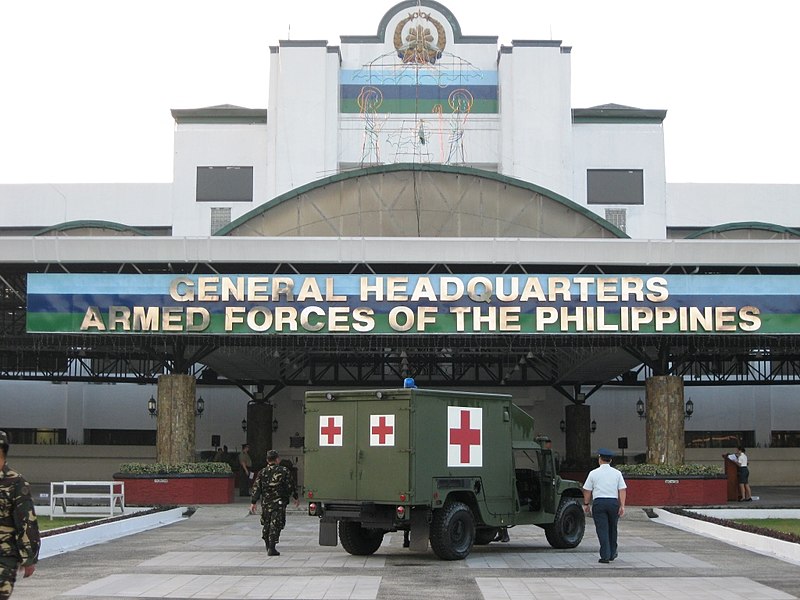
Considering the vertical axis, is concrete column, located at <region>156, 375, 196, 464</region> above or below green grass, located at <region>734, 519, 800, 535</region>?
above

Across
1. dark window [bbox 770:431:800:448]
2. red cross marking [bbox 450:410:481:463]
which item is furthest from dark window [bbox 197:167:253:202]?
red cross marking [bbox 450:410:481:463]

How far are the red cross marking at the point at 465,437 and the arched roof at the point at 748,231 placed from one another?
26.0 meters

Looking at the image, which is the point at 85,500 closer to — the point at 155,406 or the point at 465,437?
the point at 465,437

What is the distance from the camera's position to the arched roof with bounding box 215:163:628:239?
32156mm

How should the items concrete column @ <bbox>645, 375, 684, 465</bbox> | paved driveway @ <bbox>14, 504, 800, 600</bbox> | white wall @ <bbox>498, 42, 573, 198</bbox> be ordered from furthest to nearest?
white wall @ <bbox>498, 42, 573, 198</bbox> → concrete column @ <bbox>645, 375, 684, 465</bbox> → paved driveway @ <bbox>14, 504, 800, 600</bbox>

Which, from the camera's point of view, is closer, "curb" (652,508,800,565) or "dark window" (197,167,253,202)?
"curb" (652,508,800,565)

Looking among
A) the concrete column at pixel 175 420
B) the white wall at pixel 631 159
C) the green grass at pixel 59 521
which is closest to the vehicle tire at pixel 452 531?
the green grass at pixel 59 521

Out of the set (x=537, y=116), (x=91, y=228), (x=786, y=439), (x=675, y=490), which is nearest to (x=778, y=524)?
(x=675, y=490)

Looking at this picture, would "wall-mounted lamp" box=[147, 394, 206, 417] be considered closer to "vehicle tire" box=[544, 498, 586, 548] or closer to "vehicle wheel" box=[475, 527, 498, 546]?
"vehicle wheel" box=[475, 527, 498, 546]

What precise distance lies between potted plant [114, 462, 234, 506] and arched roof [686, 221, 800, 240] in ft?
68.9

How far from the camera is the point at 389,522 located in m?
14.9

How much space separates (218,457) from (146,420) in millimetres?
9325

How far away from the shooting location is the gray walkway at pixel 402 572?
12.2 m

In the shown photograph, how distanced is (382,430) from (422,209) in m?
17.8
